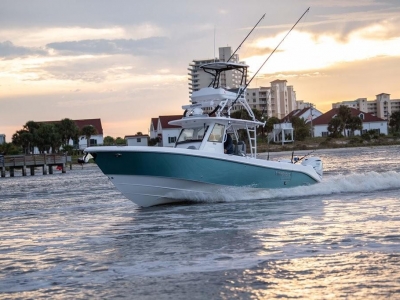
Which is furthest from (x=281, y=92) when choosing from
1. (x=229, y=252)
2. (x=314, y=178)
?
(x=229, y=252)

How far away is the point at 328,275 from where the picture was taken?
9219mm

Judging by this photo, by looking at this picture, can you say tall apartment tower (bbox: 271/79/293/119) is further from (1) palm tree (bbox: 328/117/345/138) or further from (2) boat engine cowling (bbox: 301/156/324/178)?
(2) boat engine cowling (bbox: 301/156/324/178)

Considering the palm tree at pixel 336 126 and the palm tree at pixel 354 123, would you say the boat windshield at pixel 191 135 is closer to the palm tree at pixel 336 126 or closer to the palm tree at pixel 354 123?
the palm tree at pixel 336 126

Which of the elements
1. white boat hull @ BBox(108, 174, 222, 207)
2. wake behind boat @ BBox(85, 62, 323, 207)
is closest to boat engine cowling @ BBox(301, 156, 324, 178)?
wake behind boat @ BBox(85, 62, 323, 207)

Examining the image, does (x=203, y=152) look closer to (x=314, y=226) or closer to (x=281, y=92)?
(x=314, y=226)

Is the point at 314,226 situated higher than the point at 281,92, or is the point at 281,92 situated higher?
the point at 281,92

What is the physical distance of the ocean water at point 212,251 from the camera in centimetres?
889

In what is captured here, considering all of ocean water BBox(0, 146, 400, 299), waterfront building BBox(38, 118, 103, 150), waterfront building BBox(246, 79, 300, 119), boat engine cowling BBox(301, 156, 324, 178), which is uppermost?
waterfront building BBox(246, 79, 300, 119)

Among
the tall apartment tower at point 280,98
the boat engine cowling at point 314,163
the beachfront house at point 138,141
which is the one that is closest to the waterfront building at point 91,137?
the beachfront house at point 138,141

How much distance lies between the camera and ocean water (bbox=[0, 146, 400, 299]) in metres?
8.89

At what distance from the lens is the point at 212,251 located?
11781 millimetres

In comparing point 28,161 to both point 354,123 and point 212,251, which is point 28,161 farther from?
point 354,123

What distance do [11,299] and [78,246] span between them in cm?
437

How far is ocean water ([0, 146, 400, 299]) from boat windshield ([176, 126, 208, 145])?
1.76 m
